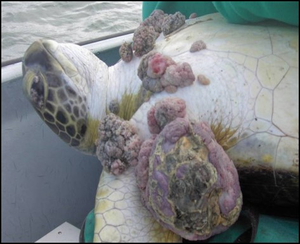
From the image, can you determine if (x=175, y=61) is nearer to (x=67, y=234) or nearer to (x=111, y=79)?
(x=111, y=79)

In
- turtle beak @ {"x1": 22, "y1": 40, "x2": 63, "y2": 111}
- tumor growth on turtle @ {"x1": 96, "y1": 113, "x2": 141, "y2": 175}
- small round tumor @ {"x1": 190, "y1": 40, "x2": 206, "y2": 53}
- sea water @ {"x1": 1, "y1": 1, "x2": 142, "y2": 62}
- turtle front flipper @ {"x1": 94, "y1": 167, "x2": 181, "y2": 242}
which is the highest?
small round tumor @ {"x1": 190, "y1": 40, "x2": 206, "y2": 53}

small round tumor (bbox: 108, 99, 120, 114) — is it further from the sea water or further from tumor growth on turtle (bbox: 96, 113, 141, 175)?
the sea water

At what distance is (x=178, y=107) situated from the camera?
2.43 feet

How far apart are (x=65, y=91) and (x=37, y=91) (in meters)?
0.07

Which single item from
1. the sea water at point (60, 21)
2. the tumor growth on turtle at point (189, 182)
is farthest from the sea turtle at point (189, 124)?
the sea water at point (60, 21)

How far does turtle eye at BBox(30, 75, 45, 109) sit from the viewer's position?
0.90 m

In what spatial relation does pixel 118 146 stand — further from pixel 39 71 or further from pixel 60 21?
pixel 60 21

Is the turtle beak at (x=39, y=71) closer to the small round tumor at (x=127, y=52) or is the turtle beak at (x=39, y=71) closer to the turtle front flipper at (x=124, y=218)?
the small round tumor at (x=127, y=52)

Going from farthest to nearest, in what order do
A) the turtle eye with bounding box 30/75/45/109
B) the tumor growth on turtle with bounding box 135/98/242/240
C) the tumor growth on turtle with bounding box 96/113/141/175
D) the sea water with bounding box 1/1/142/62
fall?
the sea water with bounding box 1/1/142/62 < the turtle eye with bounding box 30/75/45/109 < the tumor growth on turtle with bounding box 96/113/141/175 < the tumor growth on turtle with bounding box 135/98/242/240

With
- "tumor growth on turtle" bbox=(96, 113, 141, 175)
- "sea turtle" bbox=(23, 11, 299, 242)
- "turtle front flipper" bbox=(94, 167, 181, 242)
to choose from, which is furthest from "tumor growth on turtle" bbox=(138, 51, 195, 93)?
"turtle front flipper" bbox=(94, 167, 181, 242)

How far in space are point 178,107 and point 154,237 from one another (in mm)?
263

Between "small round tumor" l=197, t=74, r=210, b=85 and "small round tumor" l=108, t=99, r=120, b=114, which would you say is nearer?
"small round tumor" l=197, t=74, r=210, b=85

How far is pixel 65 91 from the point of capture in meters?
0.92

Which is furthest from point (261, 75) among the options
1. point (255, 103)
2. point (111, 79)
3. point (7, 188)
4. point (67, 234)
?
point (7, 188)
